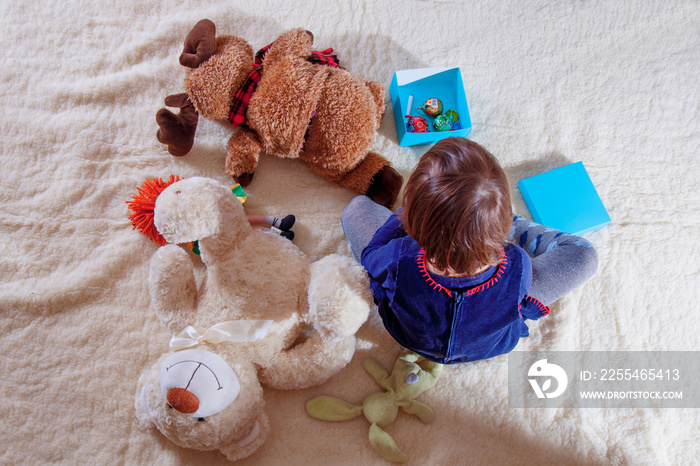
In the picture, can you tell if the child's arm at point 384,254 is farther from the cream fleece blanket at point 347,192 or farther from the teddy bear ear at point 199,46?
the teddy bear ear at point 199,46

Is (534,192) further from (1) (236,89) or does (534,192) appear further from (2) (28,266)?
(2) (28,266)

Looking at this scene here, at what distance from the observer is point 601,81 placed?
0.98m

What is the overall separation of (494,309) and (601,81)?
68 cm

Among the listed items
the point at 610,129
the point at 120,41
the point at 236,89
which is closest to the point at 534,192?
the point at 610,129

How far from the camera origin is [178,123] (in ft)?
2.77

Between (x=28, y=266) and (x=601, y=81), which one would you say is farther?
(x=601, y=81)

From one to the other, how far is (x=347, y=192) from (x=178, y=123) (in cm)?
36

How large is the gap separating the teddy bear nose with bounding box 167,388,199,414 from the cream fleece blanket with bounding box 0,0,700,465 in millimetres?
163

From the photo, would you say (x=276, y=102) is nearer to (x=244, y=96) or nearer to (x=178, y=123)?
(x=244, y=96)

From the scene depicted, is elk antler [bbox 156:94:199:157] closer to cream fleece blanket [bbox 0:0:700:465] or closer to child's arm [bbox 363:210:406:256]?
cream fleece blanket [bbox 0:0:700:465]

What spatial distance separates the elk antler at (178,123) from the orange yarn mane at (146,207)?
0.08 metres

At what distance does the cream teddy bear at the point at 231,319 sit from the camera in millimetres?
652

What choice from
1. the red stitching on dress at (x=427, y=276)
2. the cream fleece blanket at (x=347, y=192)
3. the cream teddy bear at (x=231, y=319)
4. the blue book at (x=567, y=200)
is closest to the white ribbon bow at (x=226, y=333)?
the cream teddy bear at (x=231, y=319)

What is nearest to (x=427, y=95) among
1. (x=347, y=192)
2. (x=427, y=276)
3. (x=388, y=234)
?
(x=347, y=192)
